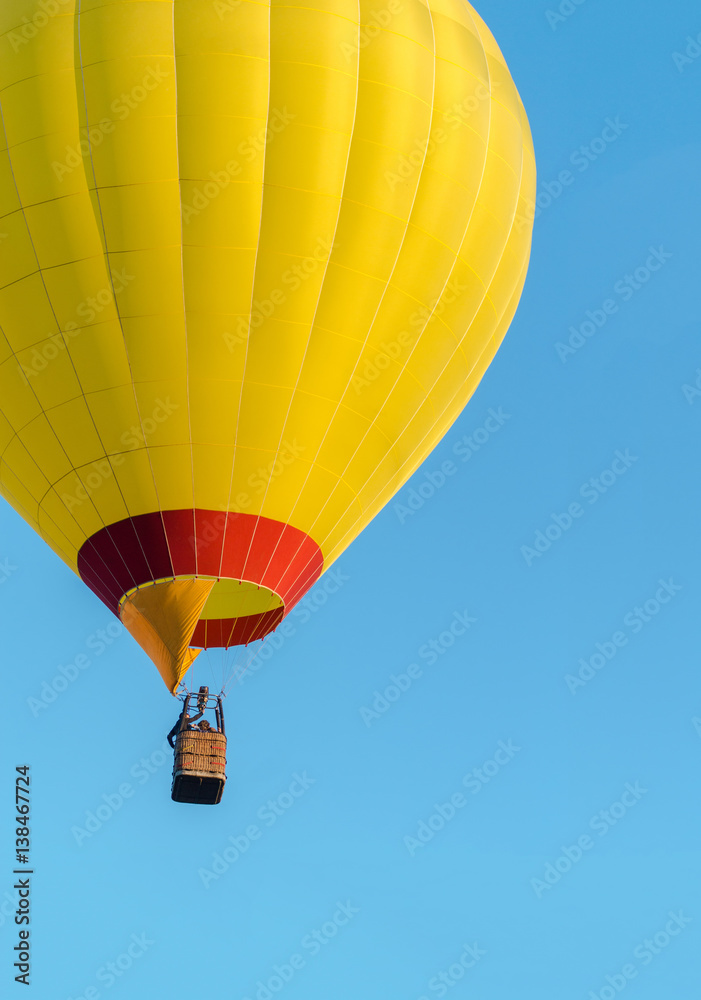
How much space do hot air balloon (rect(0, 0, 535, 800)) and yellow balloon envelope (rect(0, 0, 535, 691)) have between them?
0.06 feet

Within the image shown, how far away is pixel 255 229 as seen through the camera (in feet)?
45.6

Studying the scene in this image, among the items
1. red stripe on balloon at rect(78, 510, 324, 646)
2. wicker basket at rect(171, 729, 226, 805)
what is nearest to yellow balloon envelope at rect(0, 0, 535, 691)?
red stripe on balloon at rect(78, 510, 324, 646)

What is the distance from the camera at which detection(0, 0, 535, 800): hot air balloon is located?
545 inches

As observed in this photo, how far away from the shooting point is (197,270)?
13836 mm

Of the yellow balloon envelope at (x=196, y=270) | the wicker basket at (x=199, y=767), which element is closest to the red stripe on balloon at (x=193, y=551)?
the yellow balloon envelope at (x=196, y=270)

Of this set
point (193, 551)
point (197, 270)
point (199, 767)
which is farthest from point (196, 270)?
point (199, 767)

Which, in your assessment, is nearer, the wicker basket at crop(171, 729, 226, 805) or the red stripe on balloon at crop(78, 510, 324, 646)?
the wicker basket at crop(171, 729, 226, 805)

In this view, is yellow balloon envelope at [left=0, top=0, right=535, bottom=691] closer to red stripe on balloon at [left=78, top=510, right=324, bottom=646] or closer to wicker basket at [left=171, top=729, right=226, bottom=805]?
red stripe on balloon at [left=78, top=510, right=324, bottom=646]

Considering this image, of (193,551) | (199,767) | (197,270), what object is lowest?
(199,767)

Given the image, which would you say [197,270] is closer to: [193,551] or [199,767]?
[193,551]

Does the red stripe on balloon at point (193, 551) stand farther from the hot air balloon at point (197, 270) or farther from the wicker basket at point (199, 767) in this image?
the wicker basket at point (199, 767)

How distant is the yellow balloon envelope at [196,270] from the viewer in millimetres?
13836

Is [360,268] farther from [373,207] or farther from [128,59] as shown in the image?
[128,59]

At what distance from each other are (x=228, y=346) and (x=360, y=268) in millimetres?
1405
